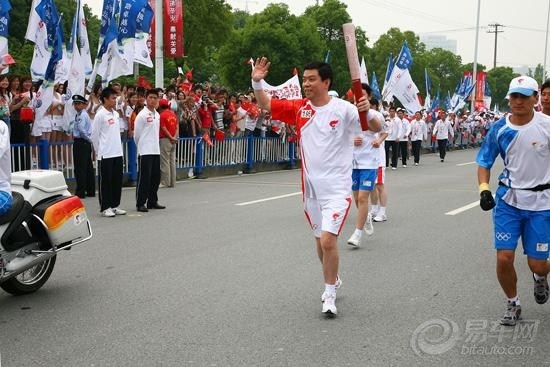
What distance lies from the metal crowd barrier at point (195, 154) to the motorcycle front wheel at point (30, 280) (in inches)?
240

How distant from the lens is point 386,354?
436cm

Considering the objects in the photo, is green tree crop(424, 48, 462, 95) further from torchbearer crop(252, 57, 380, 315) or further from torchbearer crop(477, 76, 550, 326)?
torchbearer crop(477, 76, 550, 326)

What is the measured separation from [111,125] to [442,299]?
5.92m

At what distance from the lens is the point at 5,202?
202 inches

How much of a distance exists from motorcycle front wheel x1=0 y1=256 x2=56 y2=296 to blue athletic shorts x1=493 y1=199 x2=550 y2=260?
358 centimetres

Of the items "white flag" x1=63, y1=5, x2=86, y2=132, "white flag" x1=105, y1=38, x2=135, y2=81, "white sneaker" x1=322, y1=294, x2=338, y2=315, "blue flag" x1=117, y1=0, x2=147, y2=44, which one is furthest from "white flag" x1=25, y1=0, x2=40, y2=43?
"white sneaker" x1=322, y1=294, x2=338, y2=315

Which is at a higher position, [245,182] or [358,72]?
[358,72]

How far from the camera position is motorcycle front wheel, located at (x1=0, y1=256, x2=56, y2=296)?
5.71 meters

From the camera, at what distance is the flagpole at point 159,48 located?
56.2ft

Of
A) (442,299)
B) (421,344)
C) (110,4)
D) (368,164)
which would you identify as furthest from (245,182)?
(421,344)

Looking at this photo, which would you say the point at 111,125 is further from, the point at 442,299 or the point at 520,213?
the point at 520,213

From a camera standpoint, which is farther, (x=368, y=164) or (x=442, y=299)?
(x=368, y=164)

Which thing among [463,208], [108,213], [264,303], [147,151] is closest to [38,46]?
[147,151]

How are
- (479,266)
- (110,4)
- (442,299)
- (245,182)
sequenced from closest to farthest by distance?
(442,299), (479,266), (110,4), (245,182)
